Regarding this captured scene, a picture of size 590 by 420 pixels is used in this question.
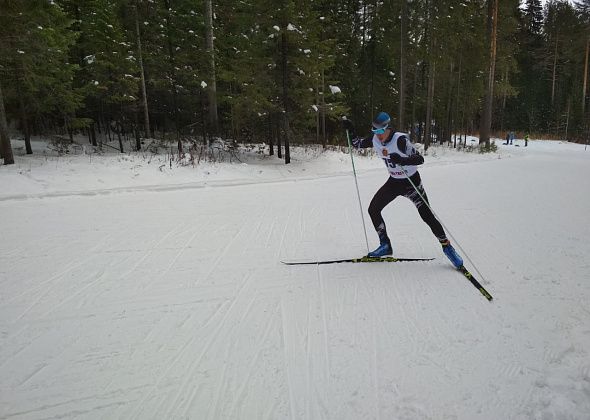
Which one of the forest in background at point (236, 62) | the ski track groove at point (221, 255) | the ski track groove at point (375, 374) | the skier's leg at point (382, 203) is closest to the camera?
the ski track groove at point (375, 374)

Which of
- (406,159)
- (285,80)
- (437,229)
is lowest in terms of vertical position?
(437,229)

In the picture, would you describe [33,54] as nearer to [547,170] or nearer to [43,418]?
[43,418]

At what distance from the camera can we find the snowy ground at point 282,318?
2.70m

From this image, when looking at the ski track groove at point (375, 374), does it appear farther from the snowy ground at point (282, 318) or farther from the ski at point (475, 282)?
the ski at point (475, 282)

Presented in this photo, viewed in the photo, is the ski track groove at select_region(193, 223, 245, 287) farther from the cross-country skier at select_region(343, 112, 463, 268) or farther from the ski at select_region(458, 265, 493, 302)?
the ski at select_region(458, 265, 493, 302)

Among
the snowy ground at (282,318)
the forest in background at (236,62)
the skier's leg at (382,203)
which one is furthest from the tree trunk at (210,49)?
the skier's leg at (382,203)

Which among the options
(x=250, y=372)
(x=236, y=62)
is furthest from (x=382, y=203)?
(x=236, y=62)

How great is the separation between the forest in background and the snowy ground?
447 cm

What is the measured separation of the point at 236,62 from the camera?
1482 centimetres

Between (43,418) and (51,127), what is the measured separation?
100 feet

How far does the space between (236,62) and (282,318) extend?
13.4 metres

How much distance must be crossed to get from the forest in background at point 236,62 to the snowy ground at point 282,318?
4468mm

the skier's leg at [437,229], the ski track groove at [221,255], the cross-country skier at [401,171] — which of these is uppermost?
the cross-country skier at [401,171]

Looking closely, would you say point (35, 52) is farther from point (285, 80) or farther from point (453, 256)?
point (453, 256)
